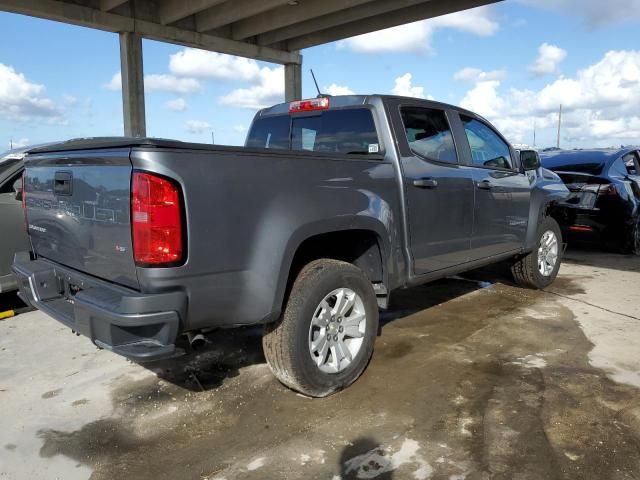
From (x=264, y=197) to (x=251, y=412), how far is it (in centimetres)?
135

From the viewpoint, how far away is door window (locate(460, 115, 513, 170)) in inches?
185

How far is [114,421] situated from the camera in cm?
312

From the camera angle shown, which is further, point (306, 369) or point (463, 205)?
point (463, 205)

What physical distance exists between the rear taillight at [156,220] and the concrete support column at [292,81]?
71.8ft

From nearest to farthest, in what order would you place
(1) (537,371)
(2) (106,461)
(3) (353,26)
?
1. (2) (106,461)
2. (1) (537,371)
3. (3) (353,26)

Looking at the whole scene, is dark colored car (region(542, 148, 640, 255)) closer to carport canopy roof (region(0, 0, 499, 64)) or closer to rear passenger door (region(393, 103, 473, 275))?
rear passenger door (region(393, 103, 473, 275))

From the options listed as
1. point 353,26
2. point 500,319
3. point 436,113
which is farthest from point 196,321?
point 353,26

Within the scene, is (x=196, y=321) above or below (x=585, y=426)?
above

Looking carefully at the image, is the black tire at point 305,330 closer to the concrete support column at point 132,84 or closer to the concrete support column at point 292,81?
the concrete support column at point 132,84

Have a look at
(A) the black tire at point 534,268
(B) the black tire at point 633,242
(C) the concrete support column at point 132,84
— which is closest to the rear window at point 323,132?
(A) the black tire at point 534,268

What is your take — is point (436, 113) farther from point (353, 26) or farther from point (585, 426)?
point (353, 26)

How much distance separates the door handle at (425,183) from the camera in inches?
149

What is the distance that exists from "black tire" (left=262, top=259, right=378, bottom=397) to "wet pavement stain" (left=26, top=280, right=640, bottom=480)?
0.16 meters

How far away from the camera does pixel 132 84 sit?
18.7 metres
